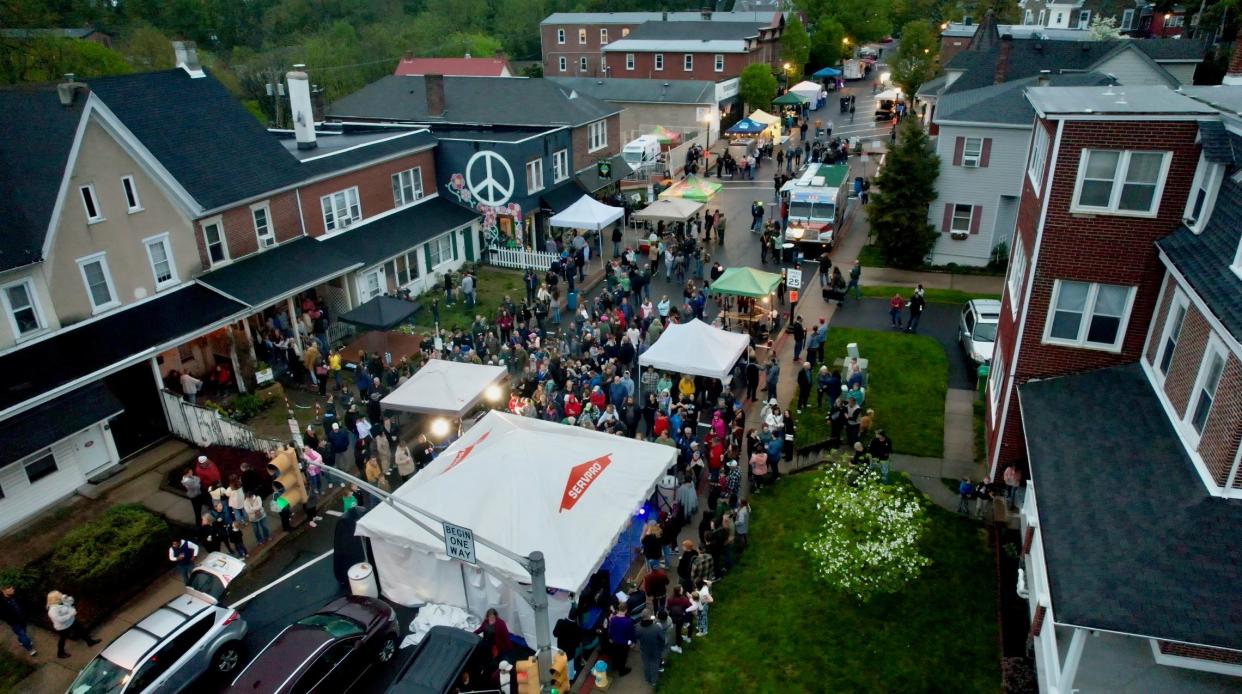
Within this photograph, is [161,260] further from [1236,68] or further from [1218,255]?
[1236,68]

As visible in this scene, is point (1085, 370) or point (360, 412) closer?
point (1085, 370)

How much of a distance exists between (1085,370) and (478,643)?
1308cm

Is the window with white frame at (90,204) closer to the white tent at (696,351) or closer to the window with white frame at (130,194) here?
the window with white frame at (130,194)

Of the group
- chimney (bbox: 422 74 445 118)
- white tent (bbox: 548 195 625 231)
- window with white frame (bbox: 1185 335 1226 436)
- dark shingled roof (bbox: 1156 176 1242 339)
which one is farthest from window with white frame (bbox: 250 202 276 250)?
window with white frame (bbox: 1185 335 1226 436)

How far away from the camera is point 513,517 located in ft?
48.1

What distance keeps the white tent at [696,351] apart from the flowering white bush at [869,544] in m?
7.24

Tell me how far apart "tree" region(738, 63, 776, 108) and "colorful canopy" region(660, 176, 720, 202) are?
90.7 ft

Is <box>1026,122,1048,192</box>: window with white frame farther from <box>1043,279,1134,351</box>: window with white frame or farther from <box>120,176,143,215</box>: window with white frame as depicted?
<box>120,176,143,215</box>: window with white frame

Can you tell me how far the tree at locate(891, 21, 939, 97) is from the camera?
60844mm

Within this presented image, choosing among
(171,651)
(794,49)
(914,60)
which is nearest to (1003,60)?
(914,60)

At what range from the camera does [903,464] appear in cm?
1973

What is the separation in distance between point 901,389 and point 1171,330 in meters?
9.89

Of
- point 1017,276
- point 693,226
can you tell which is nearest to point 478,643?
point 1017,276

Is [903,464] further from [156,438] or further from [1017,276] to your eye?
[156,438]
